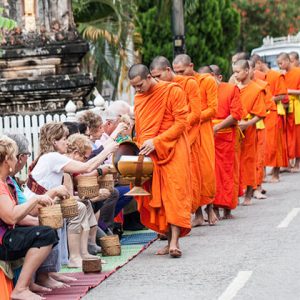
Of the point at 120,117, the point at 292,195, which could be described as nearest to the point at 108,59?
the point at 292,195

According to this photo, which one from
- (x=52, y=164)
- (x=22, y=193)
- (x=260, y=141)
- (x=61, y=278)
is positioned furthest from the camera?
(x=260, y=141)

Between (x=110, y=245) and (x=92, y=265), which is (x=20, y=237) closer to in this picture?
(x=92, y=265)

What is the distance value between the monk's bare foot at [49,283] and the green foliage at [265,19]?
39.9 metres

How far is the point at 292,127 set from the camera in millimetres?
23703

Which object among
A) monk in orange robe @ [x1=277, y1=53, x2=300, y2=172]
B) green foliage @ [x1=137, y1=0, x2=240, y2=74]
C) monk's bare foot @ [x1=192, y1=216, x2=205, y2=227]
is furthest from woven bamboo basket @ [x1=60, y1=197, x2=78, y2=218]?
green foliage @ [x1=137, y1=0, x2=240, y2=74]

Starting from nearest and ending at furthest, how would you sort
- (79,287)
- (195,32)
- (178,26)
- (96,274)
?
(79,287), (96,274), (178,26), (195,32)

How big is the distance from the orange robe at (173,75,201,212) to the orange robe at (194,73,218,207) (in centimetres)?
10

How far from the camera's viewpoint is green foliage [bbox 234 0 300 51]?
52.2 m

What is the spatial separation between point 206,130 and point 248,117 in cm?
273

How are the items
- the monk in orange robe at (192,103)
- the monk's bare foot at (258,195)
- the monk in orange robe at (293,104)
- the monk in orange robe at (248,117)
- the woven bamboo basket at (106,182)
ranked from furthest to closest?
the monk in orange robe at (293,104) < the monk's bare foot at (258,195) < the monk in orange robe at (248,117) < the monk in orange robe at (192,103) < the woven bamboo basket at (106,182)

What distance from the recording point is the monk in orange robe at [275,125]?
73.6 ft

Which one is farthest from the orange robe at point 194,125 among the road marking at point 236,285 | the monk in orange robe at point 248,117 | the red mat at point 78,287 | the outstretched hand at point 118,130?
the road marking at point 236,285

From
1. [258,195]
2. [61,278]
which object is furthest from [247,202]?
[61,278]

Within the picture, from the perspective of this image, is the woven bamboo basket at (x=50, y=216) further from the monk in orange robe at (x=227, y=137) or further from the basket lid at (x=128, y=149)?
the monk in orange robe at (x=227, y=137)
